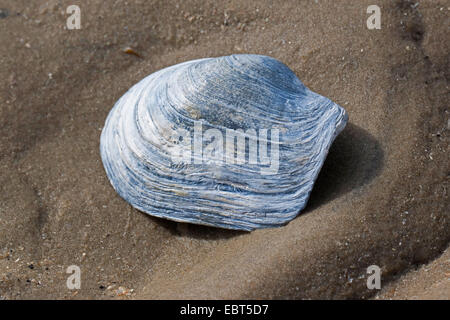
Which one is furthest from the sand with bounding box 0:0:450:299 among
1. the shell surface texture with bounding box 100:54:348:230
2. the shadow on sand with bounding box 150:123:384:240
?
the shell surface texture with bounding box 100:54:348:230

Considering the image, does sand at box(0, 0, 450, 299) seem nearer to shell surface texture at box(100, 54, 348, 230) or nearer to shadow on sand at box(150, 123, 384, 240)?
shadow on sand at box(150, 123, 384, 240)

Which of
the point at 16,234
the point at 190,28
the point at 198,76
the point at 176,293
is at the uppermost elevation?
the point at 190,28

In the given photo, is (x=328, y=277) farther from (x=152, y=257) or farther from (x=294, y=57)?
(x=294, y=57)

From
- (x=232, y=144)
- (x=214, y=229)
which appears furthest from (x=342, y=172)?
(x=214, y=229)

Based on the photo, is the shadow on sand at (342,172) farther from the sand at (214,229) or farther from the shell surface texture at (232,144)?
the shell surface texture at (232,144)

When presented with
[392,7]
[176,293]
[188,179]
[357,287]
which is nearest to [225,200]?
[188,179]

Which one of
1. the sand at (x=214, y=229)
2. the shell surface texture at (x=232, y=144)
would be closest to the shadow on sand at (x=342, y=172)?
the sand at (x=214, y=229)

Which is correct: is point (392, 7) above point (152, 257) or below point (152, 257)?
above

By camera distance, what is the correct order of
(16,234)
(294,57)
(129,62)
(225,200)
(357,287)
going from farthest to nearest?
(129,62), (294,57), (16,234), (225,200), (357,287)
